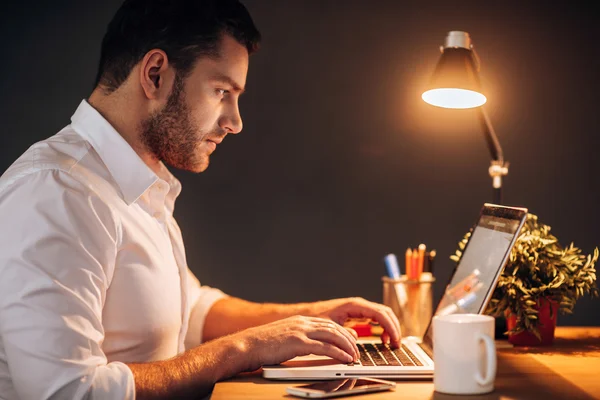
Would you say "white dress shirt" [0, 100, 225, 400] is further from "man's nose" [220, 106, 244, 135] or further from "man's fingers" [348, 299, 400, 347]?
"man's fingers" [348, 299, 400, 347]

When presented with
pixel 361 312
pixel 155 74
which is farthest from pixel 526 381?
pixel 155 74

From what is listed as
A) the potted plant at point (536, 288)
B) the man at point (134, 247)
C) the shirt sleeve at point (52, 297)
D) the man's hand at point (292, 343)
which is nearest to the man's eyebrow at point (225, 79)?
the man at point (134, 247)

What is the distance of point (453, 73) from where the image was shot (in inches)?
57.0

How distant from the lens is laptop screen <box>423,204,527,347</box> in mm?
1160

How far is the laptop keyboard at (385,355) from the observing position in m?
1.11

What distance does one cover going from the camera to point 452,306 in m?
1.32

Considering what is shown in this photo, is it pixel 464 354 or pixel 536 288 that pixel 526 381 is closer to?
pixel 464 354

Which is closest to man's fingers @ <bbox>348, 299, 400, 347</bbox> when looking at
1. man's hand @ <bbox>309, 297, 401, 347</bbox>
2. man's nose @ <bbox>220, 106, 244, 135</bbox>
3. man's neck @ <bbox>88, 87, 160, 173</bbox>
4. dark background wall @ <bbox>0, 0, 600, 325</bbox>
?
man's hand @ <bbox>309, 297, 401, 347</bbox>

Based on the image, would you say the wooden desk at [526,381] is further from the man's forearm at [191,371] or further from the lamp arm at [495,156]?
the lamp arm at [495,156]

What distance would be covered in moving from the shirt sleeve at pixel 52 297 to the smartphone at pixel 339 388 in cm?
25

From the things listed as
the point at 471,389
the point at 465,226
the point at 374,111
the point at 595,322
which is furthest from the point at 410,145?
the point at 471,389

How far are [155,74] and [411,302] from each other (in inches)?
28.3

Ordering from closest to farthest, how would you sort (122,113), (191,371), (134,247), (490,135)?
1. (191,371)
2. (134,247)
3. (122,113)
4. (490,135)

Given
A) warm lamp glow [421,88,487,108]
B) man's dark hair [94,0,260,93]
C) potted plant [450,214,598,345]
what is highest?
man's dark hair [94,0,260,93]
